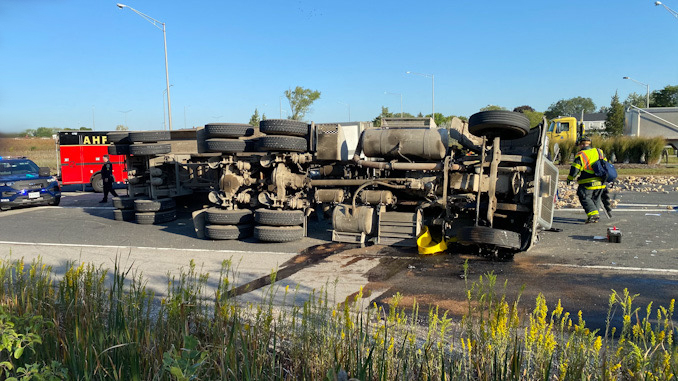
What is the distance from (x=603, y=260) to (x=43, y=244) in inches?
378

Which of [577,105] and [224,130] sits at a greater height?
[577,105]

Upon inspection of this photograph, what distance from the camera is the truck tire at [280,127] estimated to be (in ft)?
29.2

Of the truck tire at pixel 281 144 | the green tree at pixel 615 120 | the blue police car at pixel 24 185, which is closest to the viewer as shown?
the truck tire at pixel 281 144

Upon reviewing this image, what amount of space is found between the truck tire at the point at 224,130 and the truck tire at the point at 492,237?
4860mm

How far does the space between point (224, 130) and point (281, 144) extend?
136cm

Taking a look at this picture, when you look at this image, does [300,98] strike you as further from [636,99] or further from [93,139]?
[636,99]

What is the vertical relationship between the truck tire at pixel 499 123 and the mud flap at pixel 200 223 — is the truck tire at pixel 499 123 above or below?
above

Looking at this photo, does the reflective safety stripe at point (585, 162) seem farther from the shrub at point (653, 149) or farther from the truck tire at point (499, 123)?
the shrub at point (653, 149)

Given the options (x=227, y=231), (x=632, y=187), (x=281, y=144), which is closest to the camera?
(x=281, y=144)

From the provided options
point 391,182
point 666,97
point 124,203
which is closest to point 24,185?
point 124,203

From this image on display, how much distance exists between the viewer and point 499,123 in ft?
23.6

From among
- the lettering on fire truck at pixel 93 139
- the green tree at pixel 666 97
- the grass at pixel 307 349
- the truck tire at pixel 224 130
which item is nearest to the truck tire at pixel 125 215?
the truck tire at pixel 224 130

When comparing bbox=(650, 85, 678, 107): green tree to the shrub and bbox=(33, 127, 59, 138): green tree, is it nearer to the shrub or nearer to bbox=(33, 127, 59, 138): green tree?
the shrub

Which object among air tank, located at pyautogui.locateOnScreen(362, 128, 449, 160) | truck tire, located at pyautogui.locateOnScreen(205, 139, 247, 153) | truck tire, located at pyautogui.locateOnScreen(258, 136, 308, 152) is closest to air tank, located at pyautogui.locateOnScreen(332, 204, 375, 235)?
air tank, located at pyautogui.locateOnScreen(362, 128, 449, 160)
